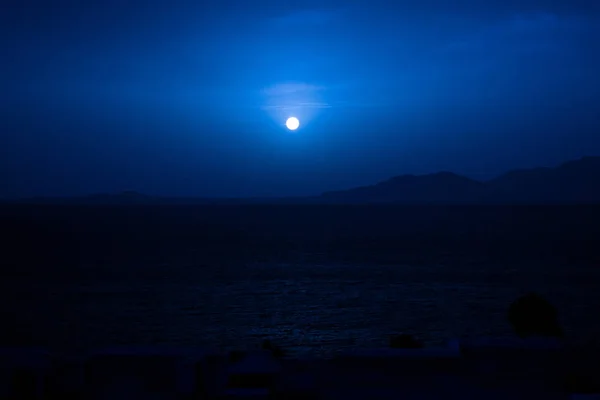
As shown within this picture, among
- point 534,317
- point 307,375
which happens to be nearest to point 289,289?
point 534,317

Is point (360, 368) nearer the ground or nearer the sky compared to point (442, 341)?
nearer the sky

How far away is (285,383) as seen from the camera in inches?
366

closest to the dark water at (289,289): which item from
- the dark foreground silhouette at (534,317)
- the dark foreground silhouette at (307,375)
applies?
the dark foreground silhouette at (534,317)

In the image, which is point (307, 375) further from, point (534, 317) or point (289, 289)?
point (289, 289)

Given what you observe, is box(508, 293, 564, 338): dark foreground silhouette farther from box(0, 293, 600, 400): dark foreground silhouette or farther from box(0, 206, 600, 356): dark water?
box(0, 206, 600, 356): dark water

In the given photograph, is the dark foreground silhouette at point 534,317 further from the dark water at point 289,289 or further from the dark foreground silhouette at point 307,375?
the dark water at point 289,289

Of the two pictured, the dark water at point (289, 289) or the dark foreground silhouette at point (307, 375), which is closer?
the dark foreground silhouette at point (307, 375)

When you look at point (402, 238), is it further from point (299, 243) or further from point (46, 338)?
point (46, 338)

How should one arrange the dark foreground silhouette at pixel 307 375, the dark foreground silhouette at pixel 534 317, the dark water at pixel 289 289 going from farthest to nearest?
the dark water at pixel 289 289
the dark foreground silhouette at pixel 534 317
the dark foreground silhouette at pixel 307 375

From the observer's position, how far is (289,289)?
141 ft

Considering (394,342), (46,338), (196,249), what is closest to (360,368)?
(394,342)

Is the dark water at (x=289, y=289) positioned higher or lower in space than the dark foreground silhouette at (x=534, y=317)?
lower

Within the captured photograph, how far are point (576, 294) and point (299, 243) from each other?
44.3 metres

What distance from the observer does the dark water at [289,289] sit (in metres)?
28.9
